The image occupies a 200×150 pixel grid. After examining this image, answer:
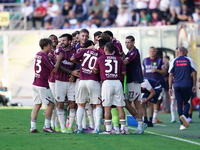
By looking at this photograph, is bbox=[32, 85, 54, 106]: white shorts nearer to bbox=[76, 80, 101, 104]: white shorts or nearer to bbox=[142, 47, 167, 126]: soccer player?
bbox=[76, 80, 101, 104]: white shorts

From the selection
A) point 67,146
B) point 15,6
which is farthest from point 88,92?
point 15,6

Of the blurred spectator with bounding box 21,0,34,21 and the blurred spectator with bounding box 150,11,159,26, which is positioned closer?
the blurred spectator with bounding box 150,11,159,26

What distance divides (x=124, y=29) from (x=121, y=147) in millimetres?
17730

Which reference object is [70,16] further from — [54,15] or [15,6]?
[15,6]

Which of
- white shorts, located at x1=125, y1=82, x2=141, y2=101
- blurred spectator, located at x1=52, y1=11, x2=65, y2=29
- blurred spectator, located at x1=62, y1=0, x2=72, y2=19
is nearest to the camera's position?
white shorts, located at x1=125, y1=82, x2=141, y2=101

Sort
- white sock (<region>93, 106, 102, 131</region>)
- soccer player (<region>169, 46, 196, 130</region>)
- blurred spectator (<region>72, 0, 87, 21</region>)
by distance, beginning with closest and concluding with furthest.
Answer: white sock (<region>93, 106, 102, 131</region>), soccer player (<region>169, 46, 196, 130</region>), blurred spectator (<region>72, 0, 87, 21</region>)

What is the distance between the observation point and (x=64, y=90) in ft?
29.5

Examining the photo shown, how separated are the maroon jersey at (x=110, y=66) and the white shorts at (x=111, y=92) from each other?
99mm

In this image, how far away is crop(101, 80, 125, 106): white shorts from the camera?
8297 millimetres

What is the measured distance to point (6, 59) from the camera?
2584 cm

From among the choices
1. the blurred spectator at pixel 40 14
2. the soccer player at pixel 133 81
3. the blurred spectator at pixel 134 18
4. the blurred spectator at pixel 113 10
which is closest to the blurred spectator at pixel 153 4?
the blurred spectator at pixel 134 18

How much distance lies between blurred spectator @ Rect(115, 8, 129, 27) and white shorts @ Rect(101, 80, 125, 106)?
16.2m

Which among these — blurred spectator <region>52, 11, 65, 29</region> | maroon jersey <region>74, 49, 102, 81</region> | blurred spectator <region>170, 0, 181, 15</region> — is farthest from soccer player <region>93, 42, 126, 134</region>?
blurred spectator <region>52, 11, 65, 29</region>

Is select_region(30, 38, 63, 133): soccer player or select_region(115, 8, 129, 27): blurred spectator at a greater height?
select_region(115, 8, 129, 27): blurred spectator
